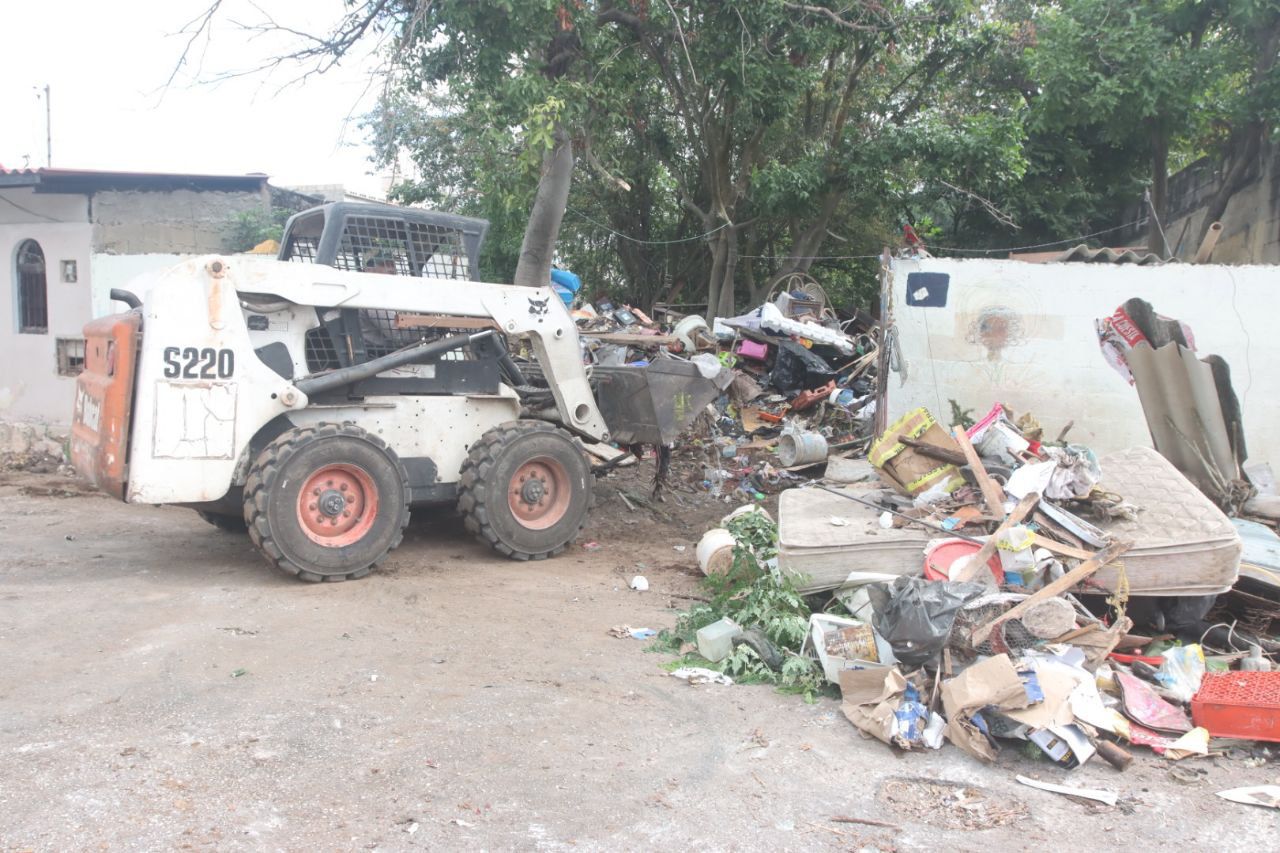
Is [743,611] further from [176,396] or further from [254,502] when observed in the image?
[176,396]

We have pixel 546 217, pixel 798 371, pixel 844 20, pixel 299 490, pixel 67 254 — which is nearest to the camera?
pixel 299 490

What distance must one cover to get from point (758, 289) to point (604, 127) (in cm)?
602

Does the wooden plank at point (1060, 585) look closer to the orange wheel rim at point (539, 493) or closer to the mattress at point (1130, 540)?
the mattress at point (1130, 540)

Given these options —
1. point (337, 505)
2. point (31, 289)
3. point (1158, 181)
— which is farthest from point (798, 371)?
point (31, 289)

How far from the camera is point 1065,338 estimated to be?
8.45 meters

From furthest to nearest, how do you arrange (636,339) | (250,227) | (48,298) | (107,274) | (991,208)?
1. (991,208)
2. (250,227)
3. (48,298)
4. (107,274)
5. (636,339)

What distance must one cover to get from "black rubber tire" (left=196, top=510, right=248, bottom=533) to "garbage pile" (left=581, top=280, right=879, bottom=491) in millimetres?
3459

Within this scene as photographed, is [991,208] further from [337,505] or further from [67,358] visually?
[67,358]

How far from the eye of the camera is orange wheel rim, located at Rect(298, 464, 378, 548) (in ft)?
20.0

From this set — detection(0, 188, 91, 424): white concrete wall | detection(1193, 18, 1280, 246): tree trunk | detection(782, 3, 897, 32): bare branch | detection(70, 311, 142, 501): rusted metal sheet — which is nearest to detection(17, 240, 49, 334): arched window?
detection(0, 188, 91, 424): white concrete wall

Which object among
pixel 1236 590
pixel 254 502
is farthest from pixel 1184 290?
pixel 254 502

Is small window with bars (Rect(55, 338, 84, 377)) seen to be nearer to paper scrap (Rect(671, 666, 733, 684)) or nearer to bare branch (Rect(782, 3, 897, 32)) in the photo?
bare branch (Rect(782, 3, 897, 32))

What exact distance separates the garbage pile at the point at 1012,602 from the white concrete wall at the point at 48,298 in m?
9.38

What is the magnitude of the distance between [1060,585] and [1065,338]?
172 inches
